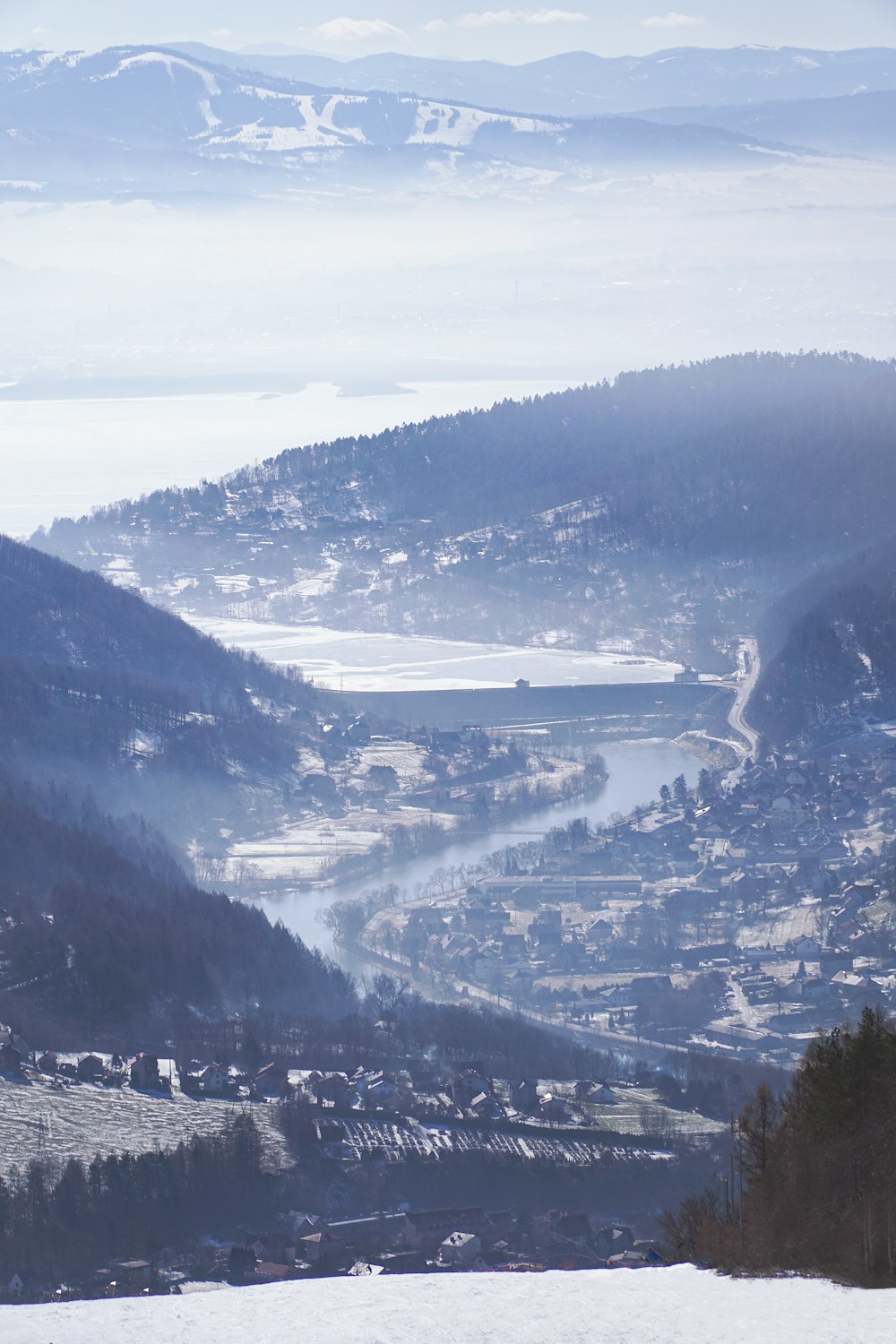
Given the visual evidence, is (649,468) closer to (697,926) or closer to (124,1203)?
(697,926)

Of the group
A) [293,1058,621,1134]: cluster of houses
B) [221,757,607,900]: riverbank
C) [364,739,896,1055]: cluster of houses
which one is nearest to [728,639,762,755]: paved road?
[221,757,607,900]: riverbank

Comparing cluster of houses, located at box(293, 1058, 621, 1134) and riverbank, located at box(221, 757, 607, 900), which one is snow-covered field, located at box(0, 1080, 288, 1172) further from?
riverbank, located at box(221, 757, 607, 900)

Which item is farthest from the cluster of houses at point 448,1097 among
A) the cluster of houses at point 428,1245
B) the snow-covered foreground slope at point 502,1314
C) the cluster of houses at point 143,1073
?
the snow-covered foreground slope at point 502,1314

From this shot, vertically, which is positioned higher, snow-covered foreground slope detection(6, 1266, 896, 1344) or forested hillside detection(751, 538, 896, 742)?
forested hillside detection(751, 538, 896, 742)

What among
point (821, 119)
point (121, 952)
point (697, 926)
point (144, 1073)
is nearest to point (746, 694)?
point (697, 926)

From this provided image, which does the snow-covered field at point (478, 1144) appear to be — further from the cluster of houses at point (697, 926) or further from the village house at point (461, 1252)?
the cluster of houses at point (697, 926)

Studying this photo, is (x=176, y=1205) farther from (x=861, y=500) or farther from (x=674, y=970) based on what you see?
(x=861, y=500)
